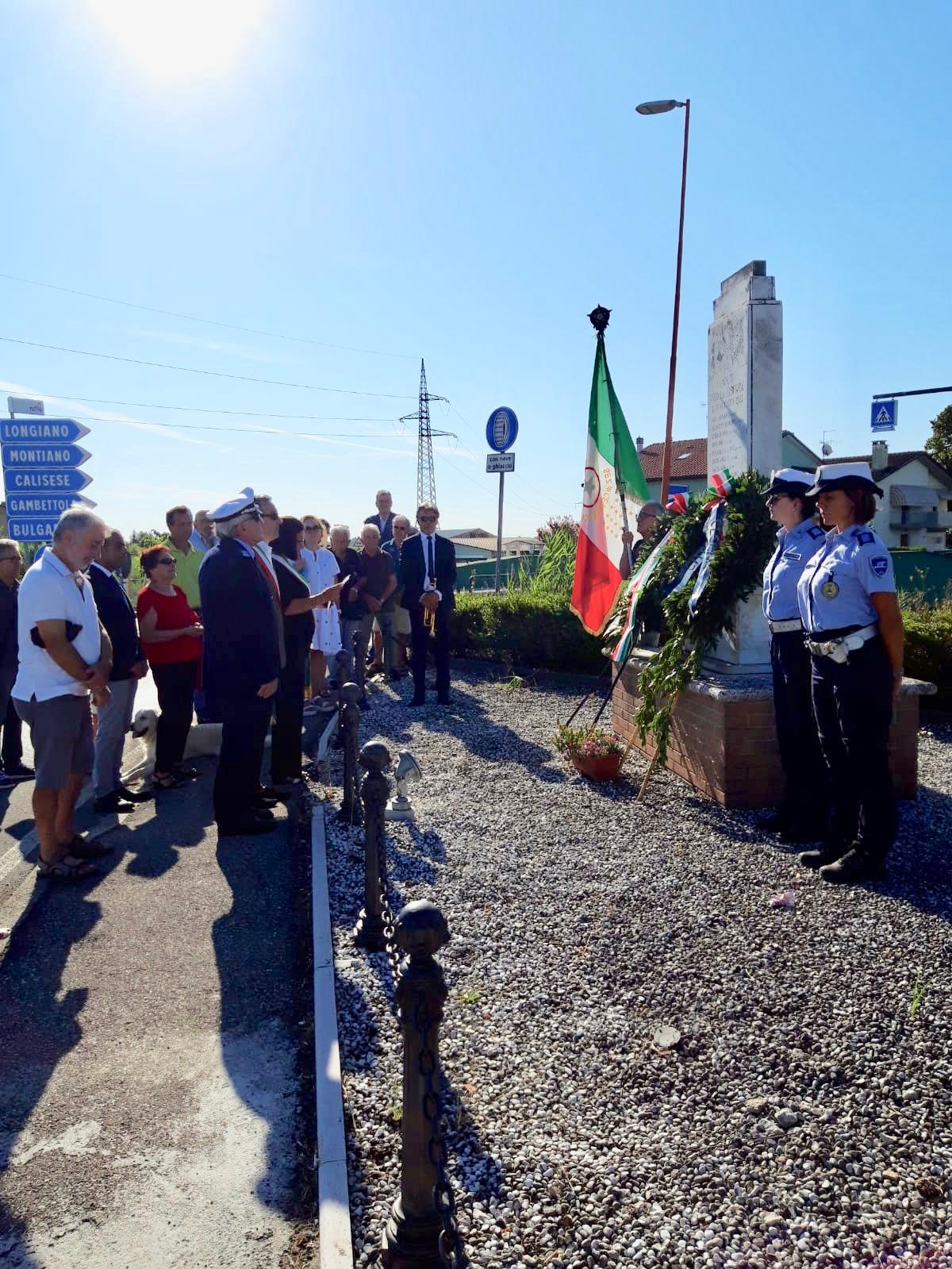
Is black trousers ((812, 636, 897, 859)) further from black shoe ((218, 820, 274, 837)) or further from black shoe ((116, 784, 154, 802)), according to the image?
black shoe ((116, 784, 154, 802))

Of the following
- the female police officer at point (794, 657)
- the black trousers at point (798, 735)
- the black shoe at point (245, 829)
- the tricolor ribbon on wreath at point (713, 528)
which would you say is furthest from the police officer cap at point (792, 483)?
the black shoe at point (245, 829)

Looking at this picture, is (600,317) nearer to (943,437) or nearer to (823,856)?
(823,856)

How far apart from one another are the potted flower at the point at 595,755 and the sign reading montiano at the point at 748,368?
7.05ft

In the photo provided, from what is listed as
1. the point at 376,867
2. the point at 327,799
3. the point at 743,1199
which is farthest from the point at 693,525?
the point at 743,1199

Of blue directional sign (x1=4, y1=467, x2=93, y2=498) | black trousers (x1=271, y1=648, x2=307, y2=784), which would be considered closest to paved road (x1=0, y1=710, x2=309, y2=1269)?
black trousers (x1=271, y1=648, x2=307, y2=784)

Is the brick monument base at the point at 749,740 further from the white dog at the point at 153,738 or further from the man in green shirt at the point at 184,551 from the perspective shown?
the man in green shirt at the point at 184,551

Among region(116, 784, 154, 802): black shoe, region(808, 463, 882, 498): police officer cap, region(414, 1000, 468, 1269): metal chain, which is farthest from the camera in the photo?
region(116, 784, 154, 802): black shoe

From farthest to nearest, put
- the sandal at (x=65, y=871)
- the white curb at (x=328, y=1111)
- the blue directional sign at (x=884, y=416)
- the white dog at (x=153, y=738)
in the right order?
the blue directional sign at (x=884, y=416) → the white dog at (x=153, y=738) → the sandal at (x=65, y=871) → the white curb at (x=328, y=1111)

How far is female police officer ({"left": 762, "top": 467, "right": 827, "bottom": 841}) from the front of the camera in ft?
17.0

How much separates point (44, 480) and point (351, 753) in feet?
20.9

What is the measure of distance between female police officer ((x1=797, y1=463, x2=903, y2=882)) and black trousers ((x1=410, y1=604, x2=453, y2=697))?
5475mm

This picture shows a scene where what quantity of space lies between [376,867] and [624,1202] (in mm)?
1922

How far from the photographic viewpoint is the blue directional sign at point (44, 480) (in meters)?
10.1

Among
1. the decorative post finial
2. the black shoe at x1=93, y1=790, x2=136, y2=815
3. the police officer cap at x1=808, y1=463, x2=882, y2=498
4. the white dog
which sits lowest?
the black shoe at x1=93, y1=790, x2=136, y2=815
